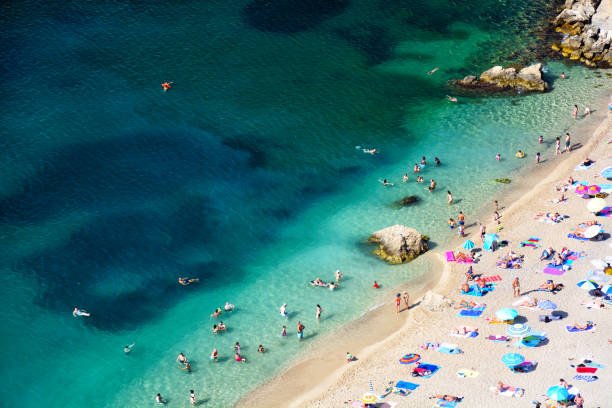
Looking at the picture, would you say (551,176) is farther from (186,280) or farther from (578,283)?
(186,280)

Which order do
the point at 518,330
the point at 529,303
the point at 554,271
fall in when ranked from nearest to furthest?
the point at 518,330 → the point at 529,303 → the point at 554,271

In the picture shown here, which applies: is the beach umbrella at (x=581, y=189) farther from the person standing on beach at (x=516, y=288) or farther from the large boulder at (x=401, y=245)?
the large boulder at (x=401, y=245)

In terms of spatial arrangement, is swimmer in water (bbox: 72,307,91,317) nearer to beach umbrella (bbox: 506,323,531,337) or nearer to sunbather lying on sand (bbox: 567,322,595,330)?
beach umbrella (bbox: 506,323,531,337)

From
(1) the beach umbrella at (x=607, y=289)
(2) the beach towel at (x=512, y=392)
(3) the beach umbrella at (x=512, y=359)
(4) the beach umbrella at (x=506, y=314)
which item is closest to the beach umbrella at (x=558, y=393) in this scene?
(2) the beach towel at (x=512, y=392)

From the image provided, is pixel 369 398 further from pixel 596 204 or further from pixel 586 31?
pixel 586 31

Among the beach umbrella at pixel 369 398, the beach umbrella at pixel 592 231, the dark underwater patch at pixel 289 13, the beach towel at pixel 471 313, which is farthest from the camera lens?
the dark underwater patch at pixel 289 13

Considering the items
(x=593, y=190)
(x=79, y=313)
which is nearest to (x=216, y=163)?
(x=79, y=313)

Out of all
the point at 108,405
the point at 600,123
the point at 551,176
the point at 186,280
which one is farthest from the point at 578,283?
the point at 108,405
